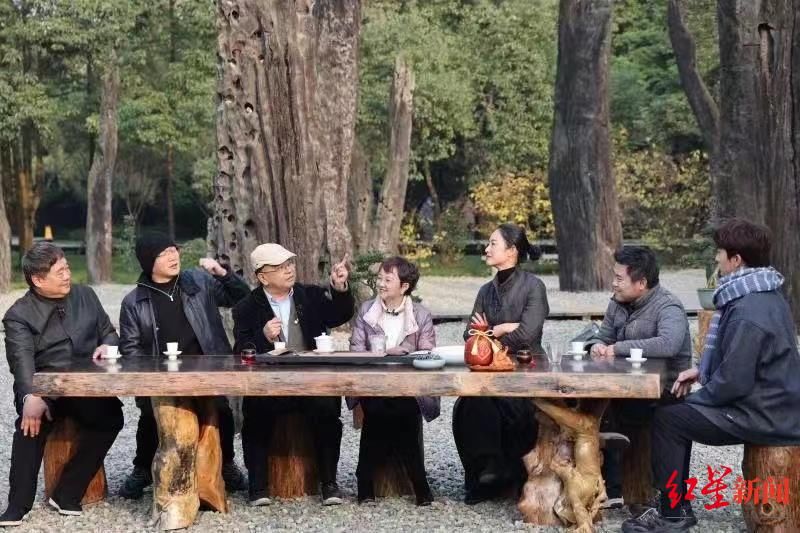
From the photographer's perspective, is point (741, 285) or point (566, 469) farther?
point (566, 469)

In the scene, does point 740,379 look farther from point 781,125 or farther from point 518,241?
point 781,125

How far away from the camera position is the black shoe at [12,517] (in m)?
6.17

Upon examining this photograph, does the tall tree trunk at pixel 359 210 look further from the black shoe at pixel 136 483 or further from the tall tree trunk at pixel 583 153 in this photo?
the black shoe at pixel 136 483

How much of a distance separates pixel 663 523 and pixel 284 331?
224 centimetres

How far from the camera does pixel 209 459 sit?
20.7 feet

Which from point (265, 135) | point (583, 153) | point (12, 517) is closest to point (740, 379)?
point (12, 517)

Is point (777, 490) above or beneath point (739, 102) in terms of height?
beneath

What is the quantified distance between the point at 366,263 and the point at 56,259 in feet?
23.6

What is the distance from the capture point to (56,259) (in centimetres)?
629

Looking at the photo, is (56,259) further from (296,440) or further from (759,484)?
(759,484)

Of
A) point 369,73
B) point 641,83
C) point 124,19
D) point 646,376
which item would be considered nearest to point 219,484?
point 646,376

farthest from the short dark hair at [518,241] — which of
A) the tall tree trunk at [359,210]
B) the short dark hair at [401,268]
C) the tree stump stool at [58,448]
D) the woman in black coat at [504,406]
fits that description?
the tall tree trunk at [359,210]

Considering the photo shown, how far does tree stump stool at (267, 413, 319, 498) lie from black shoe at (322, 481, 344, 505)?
190 millimetres

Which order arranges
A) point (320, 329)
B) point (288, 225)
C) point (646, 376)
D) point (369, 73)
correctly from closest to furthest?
point (646, 376) < point (320, 329) < point (288, 225) < point (369, 73)
